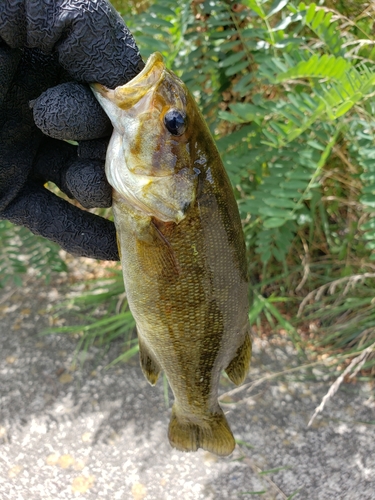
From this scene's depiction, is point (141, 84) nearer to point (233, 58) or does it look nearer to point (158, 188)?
point (158, 188)

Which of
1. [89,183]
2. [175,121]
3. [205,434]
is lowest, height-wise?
[205,434]

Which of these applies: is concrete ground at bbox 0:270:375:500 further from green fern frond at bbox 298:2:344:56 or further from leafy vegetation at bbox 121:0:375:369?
green fern frond at bbox 298:2:344:56

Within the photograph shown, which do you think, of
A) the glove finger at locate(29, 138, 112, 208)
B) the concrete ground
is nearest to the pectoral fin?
the glove finger at locate(29, 138, 112, 208)

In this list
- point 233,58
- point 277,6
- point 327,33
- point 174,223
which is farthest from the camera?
point 233,58

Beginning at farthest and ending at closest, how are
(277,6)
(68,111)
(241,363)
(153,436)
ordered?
(153,436) < (277,6) < (241,363) < (68,111)

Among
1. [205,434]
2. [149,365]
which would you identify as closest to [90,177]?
[149,365]

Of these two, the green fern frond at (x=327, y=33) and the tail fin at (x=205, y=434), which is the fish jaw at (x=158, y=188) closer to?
the tail fin at (x=205, y=434)

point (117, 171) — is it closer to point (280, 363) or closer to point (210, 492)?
point (210, 492)
